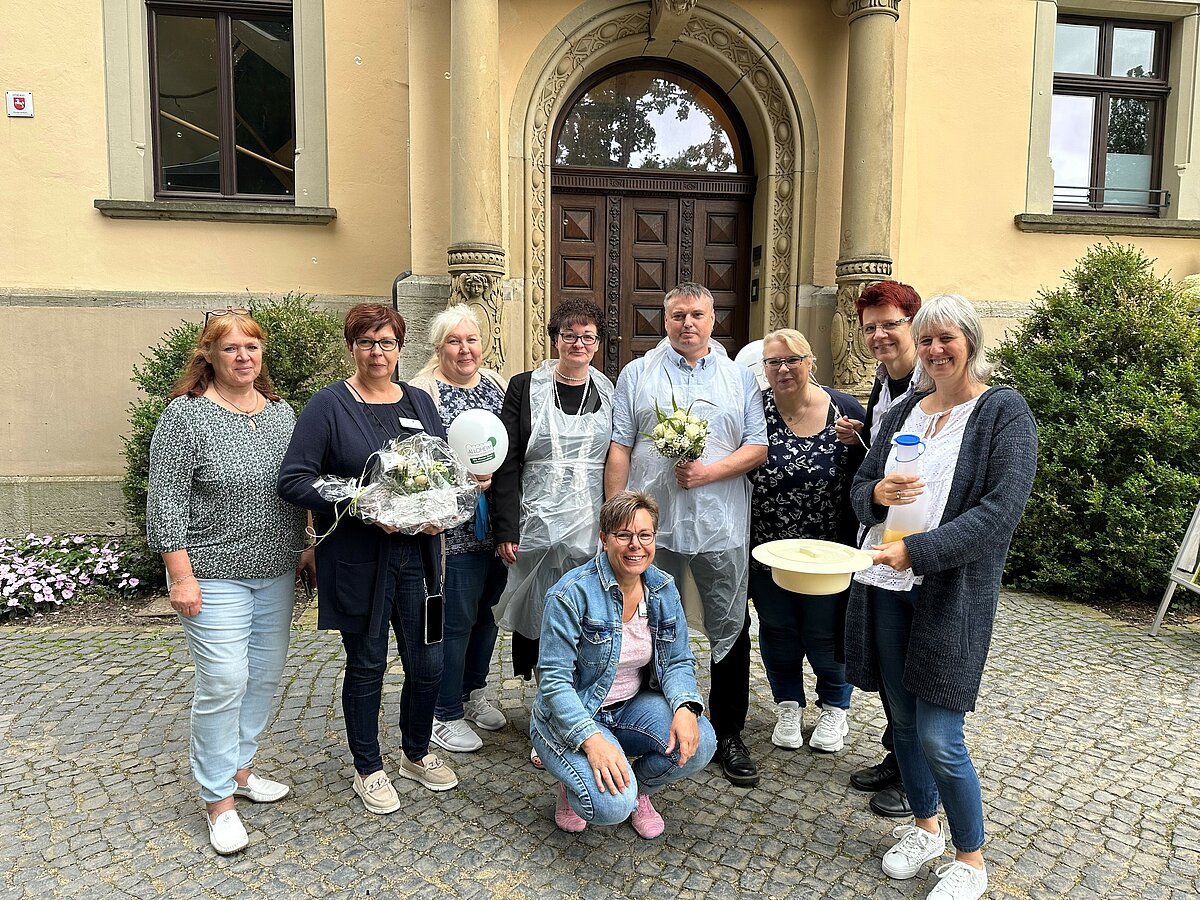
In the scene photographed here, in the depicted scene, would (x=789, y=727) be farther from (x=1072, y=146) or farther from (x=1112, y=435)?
(x=1072, y=146)

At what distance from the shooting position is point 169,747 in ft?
12.2

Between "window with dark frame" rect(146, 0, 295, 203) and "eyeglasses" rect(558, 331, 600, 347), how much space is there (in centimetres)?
585

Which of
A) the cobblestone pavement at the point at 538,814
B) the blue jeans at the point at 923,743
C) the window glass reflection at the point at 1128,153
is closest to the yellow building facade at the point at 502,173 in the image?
the window glass reflection at the point at 1128,153

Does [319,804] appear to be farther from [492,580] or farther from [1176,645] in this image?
[1176,645]

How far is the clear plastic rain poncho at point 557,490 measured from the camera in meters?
3.41

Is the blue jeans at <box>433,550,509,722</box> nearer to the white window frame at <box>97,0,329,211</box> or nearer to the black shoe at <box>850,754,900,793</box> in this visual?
the black shoe at <box>850,754,900,793</box>

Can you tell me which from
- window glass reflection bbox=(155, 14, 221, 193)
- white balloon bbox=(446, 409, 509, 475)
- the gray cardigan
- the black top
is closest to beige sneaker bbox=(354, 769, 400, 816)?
the black top

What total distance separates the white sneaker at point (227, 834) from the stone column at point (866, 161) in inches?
237

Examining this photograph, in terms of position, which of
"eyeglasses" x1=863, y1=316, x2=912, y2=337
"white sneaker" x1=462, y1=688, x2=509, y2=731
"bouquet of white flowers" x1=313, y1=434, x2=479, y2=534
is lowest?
"white sneaker" x1=462, y1=688, x2=509, y2=731

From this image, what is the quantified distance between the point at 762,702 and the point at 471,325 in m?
2.40

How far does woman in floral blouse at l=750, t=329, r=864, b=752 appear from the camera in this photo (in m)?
3.36

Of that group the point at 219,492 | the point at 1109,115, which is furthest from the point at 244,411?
the point at 1109,115

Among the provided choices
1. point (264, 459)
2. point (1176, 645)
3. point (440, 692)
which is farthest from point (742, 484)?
point (1176, 645)

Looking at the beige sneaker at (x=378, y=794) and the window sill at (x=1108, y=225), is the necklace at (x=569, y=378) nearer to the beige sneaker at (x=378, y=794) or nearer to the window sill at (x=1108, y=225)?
the beige sneaker at (x=378, y=794)
